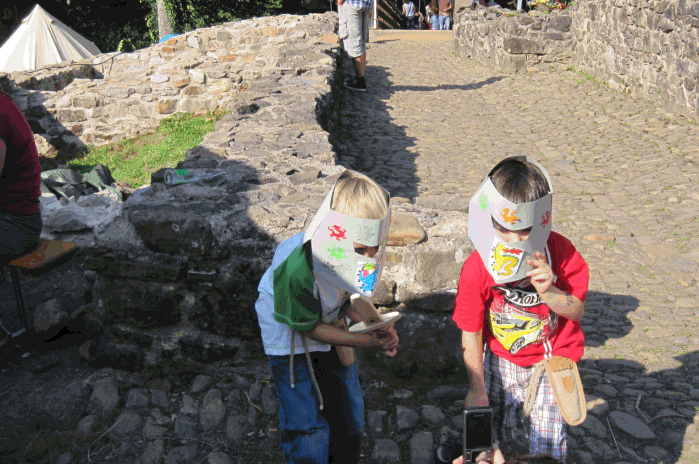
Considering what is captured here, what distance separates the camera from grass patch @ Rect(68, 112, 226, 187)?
7.77 metres

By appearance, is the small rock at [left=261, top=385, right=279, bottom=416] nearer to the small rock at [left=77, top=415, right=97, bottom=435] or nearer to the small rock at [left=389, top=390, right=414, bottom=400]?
the small rock at [left=389, top=390, right=414, bottom=400]

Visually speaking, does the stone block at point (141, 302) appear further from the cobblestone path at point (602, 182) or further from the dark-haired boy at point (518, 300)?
the cobblestone path at point (602, 182)

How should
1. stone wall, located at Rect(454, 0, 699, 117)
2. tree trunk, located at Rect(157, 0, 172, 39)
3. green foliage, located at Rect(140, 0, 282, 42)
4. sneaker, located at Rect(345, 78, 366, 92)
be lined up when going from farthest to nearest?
green foliage, located at Rect(140, 0, 282, 42)
tree trunk, located at Rect(157, 0, 172, 39)
sneaker, located at Rect(345, 78, 366, 92)
stone wall, located at Rect(454, 0, 699, 117)

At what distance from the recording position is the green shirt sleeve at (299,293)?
6.19ft

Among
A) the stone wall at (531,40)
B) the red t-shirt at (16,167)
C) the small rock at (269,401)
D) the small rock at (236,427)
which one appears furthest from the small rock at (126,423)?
the stone wall at (531,40)

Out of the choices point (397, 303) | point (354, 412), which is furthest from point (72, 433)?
point (397, 303)

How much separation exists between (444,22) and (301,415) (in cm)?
2066

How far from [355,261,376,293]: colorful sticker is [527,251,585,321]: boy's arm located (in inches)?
20.4

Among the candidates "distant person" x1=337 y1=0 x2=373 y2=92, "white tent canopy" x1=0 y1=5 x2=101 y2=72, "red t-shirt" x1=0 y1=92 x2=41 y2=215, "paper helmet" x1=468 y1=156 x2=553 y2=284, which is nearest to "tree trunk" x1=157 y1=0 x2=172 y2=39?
"white tent canopy" x1=0 y1=5 x2=101 y2=72

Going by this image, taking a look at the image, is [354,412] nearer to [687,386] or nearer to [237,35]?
[687,386]

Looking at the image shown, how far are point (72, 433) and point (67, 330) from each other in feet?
2.99

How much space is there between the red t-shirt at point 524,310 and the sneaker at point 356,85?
7796 mm

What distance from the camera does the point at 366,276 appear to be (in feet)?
6.28

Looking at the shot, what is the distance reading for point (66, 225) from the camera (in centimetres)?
431
